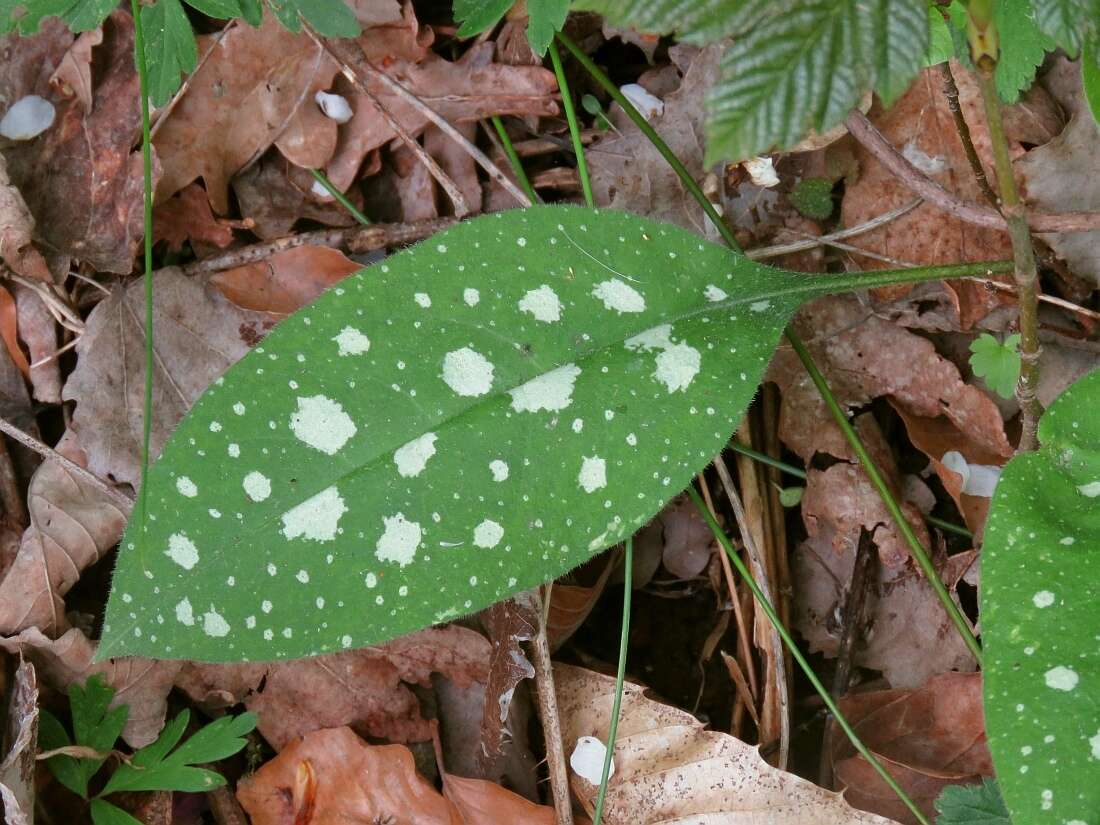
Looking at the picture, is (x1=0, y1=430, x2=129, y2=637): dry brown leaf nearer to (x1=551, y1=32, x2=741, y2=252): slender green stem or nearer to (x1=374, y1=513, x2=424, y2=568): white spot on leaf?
(x1=374, y1=513, x2=424, y2=568): white spot on leaf

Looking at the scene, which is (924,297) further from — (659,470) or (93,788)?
(93,788)

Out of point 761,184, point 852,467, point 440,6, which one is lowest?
point 852,467

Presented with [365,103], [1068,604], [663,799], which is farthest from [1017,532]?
[365,103]

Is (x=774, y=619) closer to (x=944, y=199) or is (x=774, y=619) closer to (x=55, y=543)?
(x=944, y=199)

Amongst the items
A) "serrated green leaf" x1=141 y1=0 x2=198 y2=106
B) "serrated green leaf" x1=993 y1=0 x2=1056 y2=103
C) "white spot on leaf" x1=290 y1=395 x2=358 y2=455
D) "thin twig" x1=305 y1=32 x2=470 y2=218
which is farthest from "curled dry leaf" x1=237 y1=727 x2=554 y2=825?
"serrated green leaf" x1=993 y1=0 x2=1056 y2=103

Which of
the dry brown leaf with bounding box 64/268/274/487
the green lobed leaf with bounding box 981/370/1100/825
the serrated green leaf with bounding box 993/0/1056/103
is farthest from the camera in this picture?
the dry brown leaf with bounding box 64/268/274/487

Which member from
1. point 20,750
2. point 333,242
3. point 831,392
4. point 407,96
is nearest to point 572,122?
point 407,96
